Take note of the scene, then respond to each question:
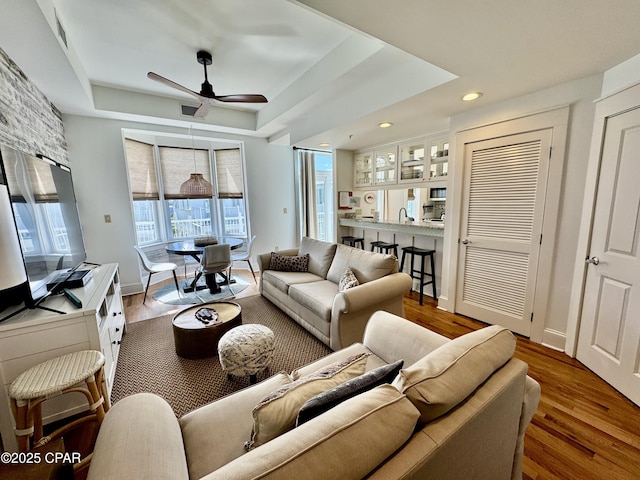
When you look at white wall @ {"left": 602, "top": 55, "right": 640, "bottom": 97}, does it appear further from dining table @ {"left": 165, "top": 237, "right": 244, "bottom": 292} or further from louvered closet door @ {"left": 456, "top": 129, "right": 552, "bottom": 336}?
dining table @ {"left": 165, "top": 237, "right": 244, "bottom": 292}

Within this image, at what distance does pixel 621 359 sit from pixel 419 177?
8.98ft

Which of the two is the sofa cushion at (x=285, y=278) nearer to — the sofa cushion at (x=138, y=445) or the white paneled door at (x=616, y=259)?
the sofa cushion at (x=138, y=445)

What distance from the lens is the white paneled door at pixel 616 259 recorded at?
1.85 m

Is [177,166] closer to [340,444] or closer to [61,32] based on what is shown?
[61,32]

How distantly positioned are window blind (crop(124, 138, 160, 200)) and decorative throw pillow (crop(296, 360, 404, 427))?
474cm

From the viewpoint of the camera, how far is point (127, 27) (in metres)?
2.35

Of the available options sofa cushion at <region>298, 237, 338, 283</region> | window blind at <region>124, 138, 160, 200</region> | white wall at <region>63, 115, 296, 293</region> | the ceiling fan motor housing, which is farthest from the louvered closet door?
window blind at <region>124, 138, 160, 200</region>

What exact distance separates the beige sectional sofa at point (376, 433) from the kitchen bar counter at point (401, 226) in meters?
2.32

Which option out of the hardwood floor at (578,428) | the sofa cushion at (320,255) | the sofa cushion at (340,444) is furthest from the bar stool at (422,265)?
the sofa cushion at (340,444)

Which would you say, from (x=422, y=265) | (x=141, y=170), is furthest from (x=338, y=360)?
(x=141, y=170)

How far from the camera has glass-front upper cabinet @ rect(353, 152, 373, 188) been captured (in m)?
4.69

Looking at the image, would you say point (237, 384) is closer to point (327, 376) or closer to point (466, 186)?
point (327, 376)

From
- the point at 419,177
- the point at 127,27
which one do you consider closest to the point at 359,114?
the point at 419,177

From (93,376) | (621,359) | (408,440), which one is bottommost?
(621,359)
